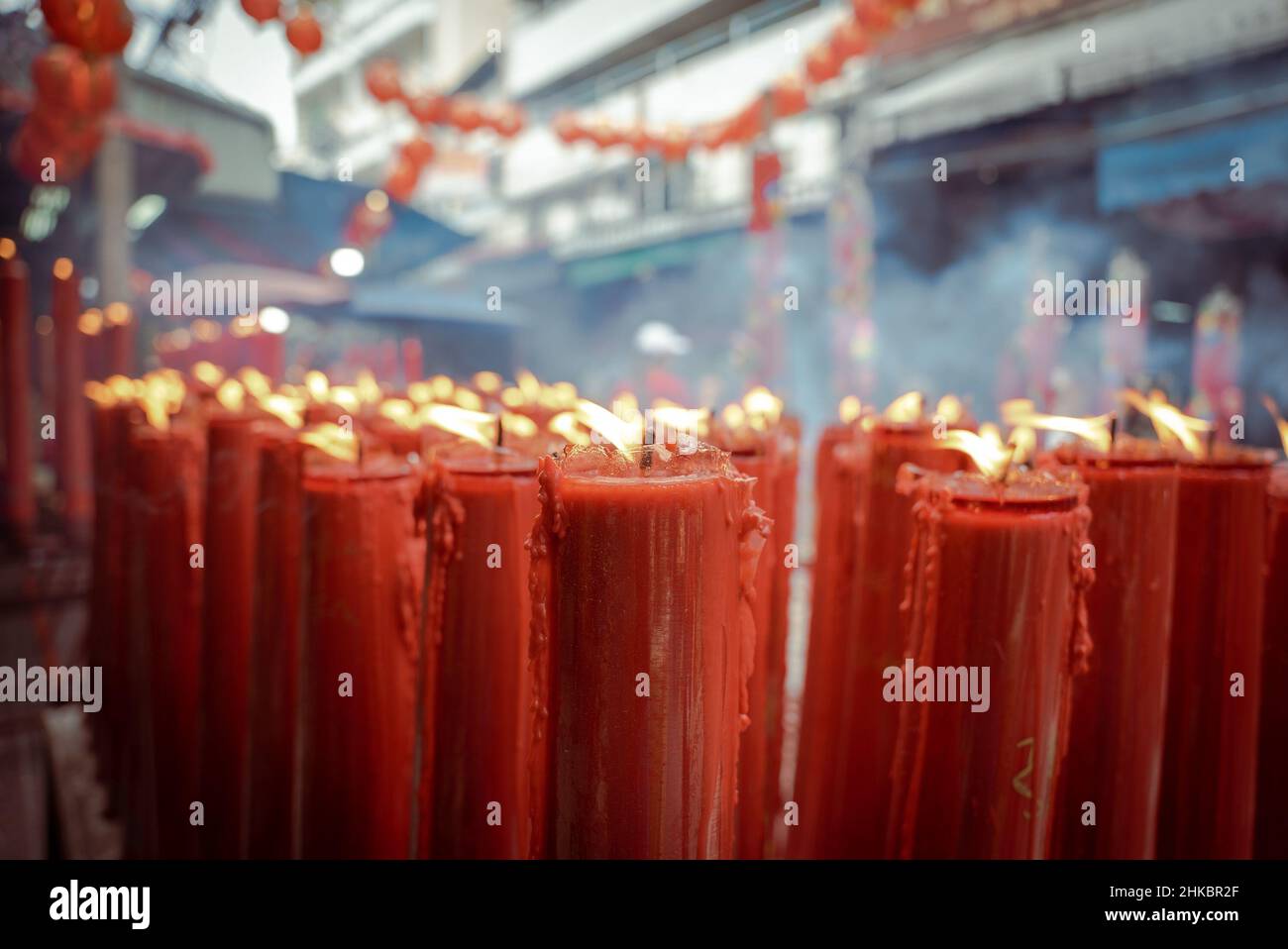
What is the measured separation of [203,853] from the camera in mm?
1245

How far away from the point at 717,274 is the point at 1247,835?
971 centimetres

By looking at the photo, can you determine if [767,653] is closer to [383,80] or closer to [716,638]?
[716,638]

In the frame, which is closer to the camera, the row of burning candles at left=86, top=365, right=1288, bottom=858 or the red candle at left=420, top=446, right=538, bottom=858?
the row of burning candles at left=86, top=365, right=1288, bottom=858

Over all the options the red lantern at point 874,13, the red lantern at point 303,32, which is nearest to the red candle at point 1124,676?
the red lantern at point 303,32

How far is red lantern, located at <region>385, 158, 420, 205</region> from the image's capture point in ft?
20.6

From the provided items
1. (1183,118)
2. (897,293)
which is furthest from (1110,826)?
(897,293)

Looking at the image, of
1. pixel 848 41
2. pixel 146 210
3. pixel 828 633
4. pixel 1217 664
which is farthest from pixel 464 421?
pixel 146 210

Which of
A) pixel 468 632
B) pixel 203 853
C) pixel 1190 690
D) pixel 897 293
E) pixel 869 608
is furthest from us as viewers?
pixel 897 293

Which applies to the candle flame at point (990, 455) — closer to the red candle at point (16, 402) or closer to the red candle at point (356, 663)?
the red candle at point (356, 663)

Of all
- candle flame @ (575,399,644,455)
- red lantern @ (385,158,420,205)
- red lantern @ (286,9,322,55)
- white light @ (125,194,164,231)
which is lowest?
candle flame @ (575,399,644,455)

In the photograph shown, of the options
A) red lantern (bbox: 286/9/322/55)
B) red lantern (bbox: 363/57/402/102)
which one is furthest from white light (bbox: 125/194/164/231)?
red lantern (bbox: 286/9/322/55)

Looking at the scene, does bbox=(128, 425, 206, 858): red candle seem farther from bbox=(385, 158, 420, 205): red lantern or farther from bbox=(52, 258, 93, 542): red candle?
bbox=(385, 158, 420, 205): red lantern

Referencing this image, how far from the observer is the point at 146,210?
22.3 ft

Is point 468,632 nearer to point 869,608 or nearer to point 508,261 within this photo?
point 869,608
